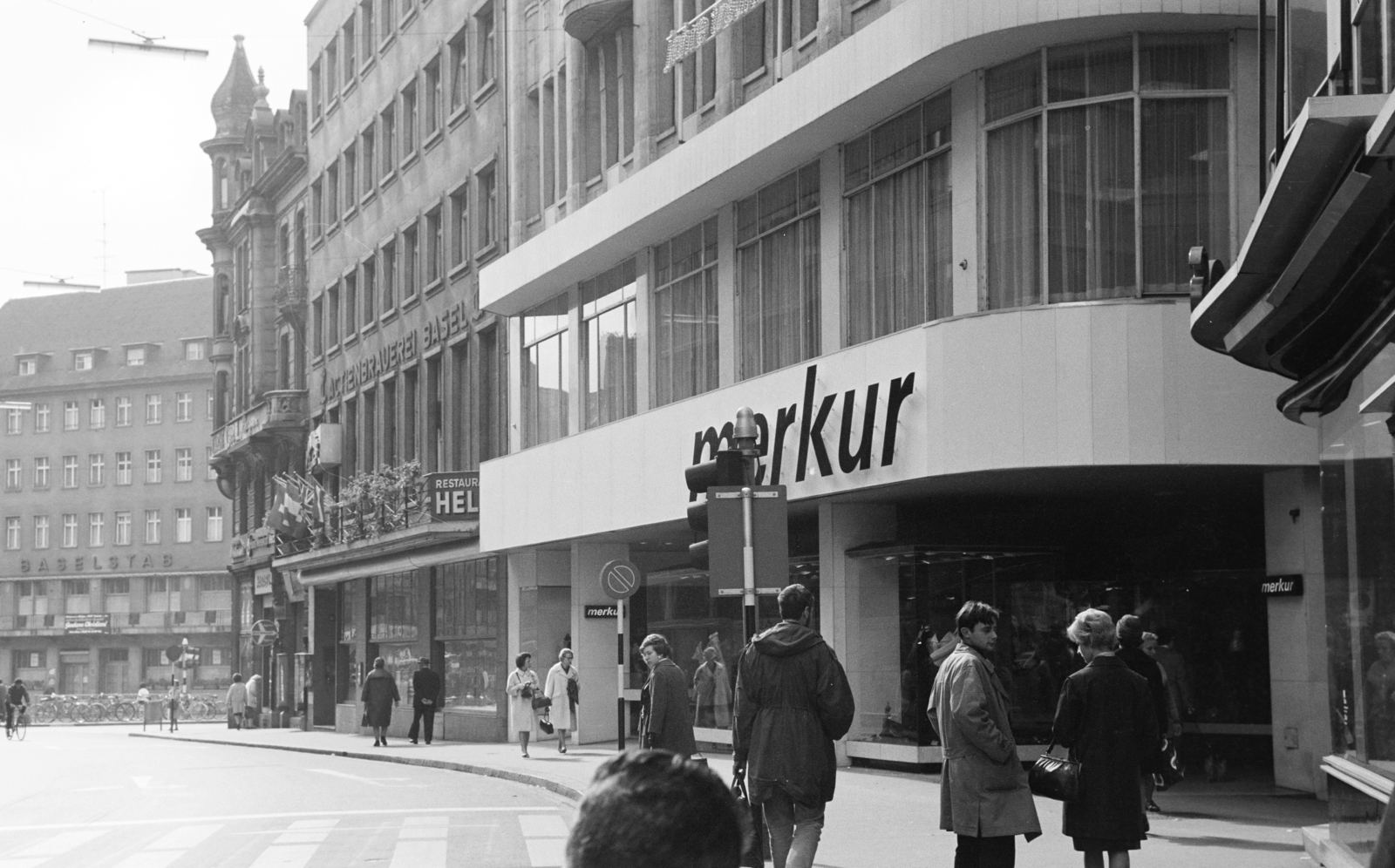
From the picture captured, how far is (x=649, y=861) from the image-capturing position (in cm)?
264

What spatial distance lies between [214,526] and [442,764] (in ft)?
240

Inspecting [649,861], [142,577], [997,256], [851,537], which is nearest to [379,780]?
[851,537]

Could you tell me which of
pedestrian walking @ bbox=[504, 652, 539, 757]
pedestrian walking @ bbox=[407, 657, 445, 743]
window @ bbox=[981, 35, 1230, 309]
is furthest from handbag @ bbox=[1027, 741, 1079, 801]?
pedestrian walking @ bbox=[407, 657, 445, 743]

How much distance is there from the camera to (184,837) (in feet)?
59.2

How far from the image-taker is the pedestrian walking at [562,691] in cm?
3034

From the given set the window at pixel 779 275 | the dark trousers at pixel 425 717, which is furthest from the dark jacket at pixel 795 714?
the dark trousers at pixel 425 717

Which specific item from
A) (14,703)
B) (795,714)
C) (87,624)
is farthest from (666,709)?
(87,624)

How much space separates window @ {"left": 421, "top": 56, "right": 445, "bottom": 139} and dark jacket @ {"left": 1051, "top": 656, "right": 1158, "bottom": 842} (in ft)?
115

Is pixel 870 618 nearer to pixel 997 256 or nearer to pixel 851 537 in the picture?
pixel 851 537

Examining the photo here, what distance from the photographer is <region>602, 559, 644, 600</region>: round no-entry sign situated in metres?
24.3

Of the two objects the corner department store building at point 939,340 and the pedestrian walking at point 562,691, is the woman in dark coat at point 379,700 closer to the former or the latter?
the corner department store building at point 939,340

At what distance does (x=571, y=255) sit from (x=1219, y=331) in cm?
1660

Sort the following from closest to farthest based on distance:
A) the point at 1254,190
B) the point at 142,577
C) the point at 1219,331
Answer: the point at 1219,331, the point at 1254,190, the point at 142,577

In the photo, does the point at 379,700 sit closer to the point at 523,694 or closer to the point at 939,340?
the point at 523,694
